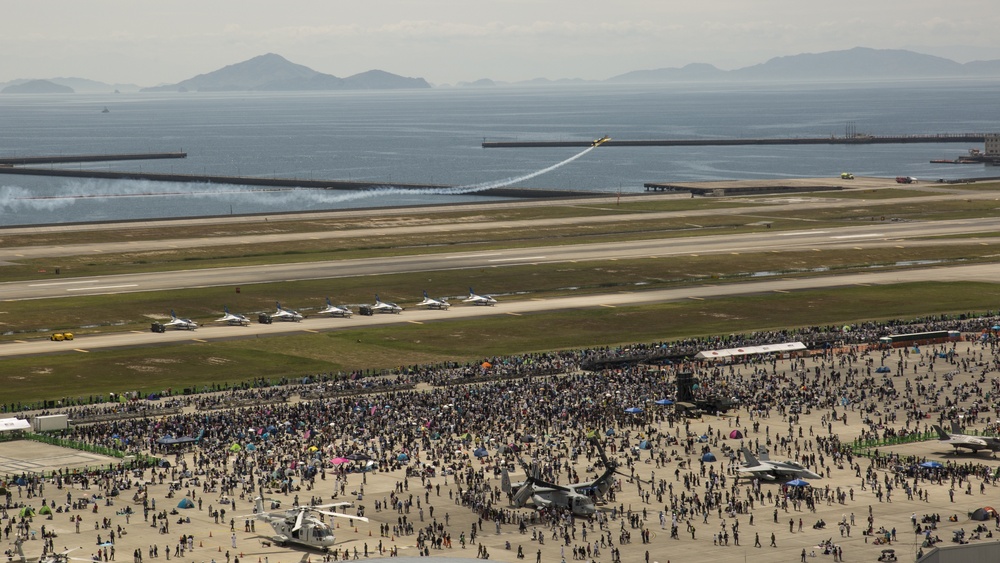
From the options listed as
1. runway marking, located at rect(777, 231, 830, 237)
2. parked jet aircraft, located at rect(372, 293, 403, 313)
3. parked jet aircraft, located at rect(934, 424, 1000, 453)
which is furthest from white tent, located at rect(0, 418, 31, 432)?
runway marking, located at rect(777, 231, 830, 237)

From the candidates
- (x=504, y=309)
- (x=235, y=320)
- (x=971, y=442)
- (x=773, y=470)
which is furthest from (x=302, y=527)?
(x=504, y=309)

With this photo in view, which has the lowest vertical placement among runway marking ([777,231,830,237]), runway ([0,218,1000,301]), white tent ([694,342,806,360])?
white tent ([694,342,806,360])

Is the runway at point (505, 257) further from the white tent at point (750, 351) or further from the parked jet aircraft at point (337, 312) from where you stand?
the white tent at point (750, 351)

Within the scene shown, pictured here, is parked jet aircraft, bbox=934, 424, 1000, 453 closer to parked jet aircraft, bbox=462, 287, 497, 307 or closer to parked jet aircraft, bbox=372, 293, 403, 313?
parked jet aircraft, bbox=462, 287, 497, 307

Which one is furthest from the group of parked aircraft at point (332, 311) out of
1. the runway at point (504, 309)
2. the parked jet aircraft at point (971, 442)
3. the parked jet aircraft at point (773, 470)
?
the parked jet aircraft at point (971, 442)

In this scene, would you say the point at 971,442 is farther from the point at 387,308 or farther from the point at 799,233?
the point at 799,233

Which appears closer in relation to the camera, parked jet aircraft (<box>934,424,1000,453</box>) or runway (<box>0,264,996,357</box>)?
parked jet aircraft (<box>934,424,1000,453</box>)

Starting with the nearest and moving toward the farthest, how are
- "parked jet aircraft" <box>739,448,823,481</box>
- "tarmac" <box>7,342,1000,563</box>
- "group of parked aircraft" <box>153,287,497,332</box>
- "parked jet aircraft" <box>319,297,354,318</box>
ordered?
"tarmac" <box>7,342,1000,563</box> < "parked jet aircraft" <box>739,448,823,481</box> < "group of parked aircraft" <box>153,287,497,332</box> < "parked jet aircraft" <box>319,297,354,318</box>

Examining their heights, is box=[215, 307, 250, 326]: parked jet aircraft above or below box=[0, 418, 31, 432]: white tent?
above
